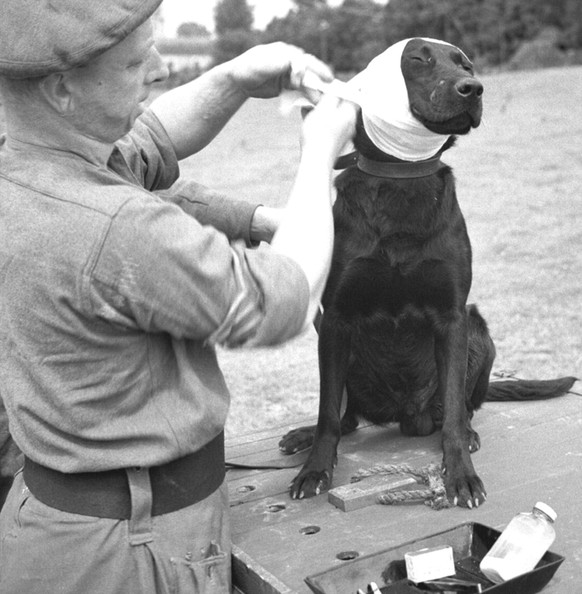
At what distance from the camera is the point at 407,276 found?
256cm

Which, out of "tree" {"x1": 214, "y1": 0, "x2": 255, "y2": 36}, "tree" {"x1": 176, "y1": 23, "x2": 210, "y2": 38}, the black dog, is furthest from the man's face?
"tree" {"x1": 176, "y1": 23, "x2": 210, "y2": 38}

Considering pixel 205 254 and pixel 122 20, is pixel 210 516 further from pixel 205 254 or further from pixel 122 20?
pixel 122 20

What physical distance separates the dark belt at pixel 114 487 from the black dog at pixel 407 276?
76 cm

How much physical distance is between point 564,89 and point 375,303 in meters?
21.8

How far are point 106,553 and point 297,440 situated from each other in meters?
1.30

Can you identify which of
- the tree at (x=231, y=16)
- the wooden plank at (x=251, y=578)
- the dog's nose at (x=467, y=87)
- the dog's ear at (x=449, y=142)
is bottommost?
the tree at (x=231, y=16)

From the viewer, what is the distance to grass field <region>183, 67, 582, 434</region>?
546cm

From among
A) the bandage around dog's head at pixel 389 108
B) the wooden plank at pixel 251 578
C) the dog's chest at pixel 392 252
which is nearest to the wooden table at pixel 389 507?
the wooden plank at pixel 251 578

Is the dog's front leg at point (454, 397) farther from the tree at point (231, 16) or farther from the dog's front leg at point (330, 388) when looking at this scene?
the tree at point (231, 16)

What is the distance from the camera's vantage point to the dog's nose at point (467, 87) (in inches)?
92.7

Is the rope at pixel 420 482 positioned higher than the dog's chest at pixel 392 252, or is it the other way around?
the dog's chest at pixel 392 252

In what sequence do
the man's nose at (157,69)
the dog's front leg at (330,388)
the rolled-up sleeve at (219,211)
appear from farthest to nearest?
1. the dog's front leg at (330,388)
2. the rolled-up sleeve at (219,211)
3. the man's nose at (157,69)

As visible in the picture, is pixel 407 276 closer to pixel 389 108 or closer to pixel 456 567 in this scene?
pixel 389 108

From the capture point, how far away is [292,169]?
15008 millimetres
